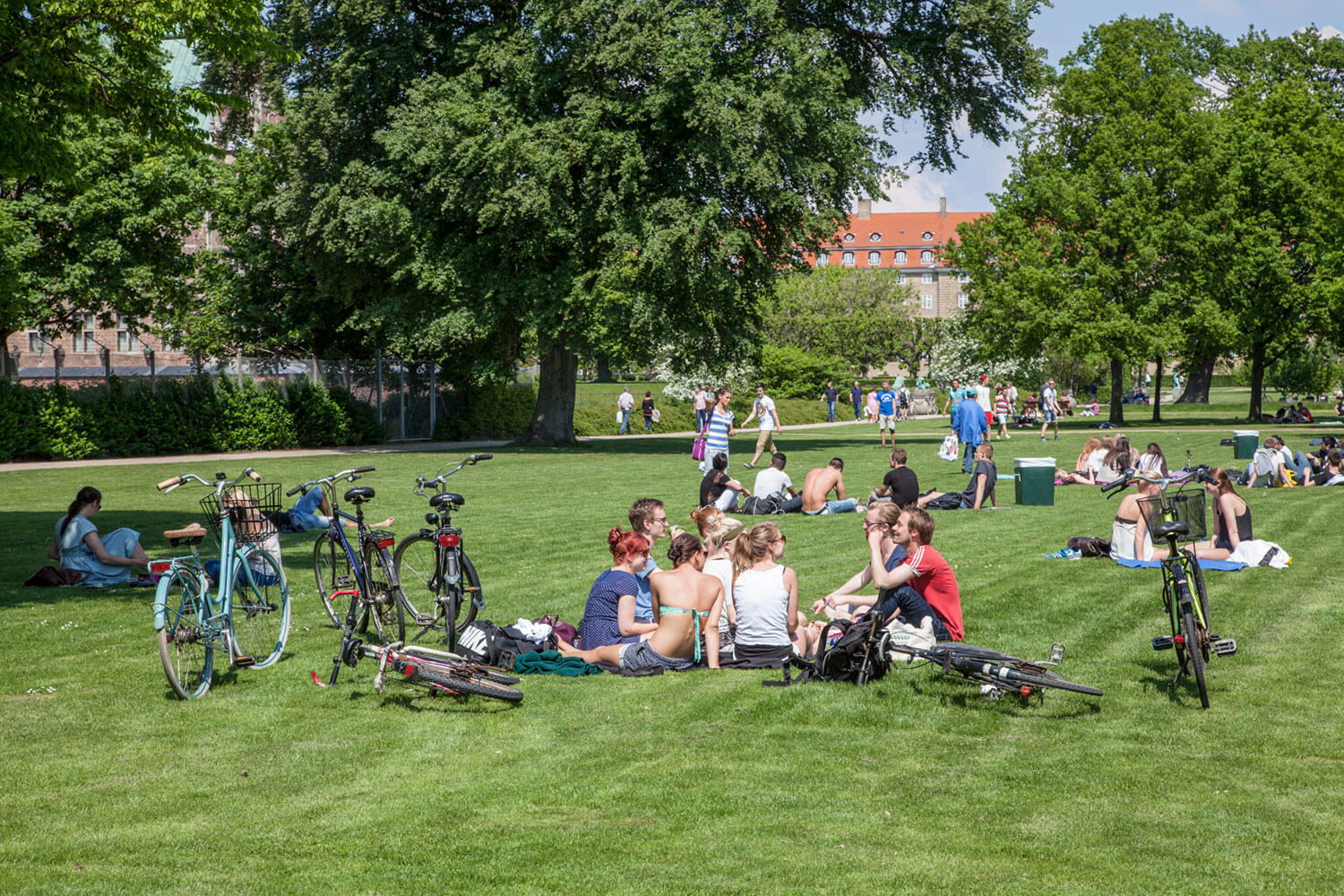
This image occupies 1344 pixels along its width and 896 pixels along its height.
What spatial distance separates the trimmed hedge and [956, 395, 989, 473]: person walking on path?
63.9 ft

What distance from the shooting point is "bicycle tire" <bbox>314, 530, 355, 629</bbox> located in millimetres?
9953

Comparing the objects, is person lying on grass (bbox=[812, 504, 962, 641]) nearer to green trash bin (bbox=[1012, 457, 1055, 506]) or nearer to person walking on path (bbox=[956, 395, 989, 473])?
green trash bin (bbox=[1012, 457, 1055, 506])

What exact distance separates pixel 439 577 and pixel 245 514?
55.5 inches

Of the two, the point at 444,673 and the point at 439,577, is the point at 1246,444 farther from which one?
the point at 444,673

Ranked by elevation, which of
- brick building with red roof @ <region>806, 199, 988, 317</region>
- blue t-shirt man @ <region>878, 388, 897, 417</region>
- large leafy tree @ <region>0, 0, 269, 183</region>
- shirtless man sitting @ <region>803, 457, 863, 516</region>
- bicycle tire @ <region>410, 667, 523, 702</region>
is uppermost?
brick building with red roof @ <region>806, 199, 988, 317</region>

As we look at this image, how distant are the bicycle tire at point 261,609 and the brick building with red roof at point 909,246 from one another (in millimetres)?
133136

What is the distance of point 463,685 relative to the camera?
7.57 m

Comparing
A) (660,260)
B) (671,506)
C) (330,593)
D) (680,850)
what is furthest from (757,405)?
(680,850)

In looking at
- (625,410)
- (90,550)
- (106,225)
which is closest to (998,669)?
(90,550)

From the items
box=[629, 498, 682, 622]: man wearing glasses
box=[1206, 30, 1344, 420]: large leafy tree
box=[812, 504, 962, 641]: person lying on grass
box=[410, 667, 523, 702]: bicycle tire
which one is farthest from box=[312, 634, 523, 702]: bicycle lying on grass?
box=[1206, 30, 1344, 420]: large leafy tree

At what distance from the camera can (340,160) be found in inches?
1355

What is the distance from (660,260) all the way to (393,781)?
81.9ft

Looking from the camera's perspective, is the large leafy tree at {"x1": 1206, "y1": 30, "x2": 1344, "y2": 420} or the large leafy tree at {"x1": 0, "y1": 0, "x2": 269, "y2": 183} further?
the large leafy tree at {"x1": 1206, "y1": 30, "x2": 1344, "y2": 420}

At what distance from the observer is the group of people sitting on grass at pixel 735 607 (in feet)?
28.9
